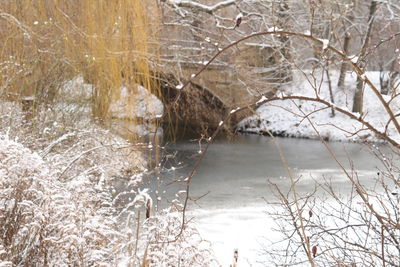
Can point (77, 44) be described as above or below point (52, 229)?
above

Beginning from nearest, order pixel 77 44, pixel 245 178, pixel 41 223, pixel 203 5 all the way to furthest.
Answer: pixel 41 223 → pixel 77 44 → pixel 203 5 → pixel 245 178

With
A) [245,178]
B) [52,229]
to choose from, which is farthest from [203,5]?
[52,229]

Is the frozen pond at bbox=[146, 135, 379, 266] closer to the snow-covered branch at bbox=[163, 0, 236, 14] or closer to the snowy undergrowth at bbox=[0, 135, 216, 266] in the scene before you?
the snowy undergrowth at bbox=[0, 135, 216, 266]

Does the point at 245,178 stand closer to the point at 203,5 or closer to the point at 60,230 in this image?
the point at 203,5

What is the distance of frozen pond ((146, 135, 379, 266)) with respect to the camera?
19.2ft

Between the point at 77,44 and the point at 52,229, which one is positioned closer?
the point at 52,229

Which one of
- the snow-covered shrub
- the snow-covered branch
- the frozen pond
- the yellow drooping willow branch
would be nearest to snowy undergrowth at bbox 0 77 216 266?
the snow-covered shrub

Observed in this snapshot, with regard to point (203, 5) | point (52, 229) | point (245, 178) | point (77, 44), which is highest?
point (203, 5)

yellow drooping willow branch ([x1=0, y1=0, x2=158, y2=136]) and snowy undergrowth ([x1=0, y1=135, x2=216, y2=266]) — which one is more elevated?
yellow drooping willow branch ([x1=0, y1=0, x2=158, y2=136])

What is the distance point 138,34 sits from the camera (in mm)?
6309

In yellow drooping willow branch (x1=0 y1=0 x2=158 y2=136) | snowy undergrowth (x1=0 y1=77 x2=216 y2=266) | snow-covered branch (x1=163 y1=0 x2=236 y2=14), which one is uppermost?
snow-covered branch (x1=163 y1=0 x2=236 y2=14)

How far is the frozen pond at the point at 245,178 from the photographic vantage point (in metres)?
5.84

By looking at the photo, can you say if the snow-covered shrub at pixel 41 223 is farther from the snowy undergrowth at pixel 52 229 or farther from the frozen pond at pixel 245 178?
the frozen pond at pixel 245 178

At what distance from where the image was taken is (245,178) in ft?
30.5
